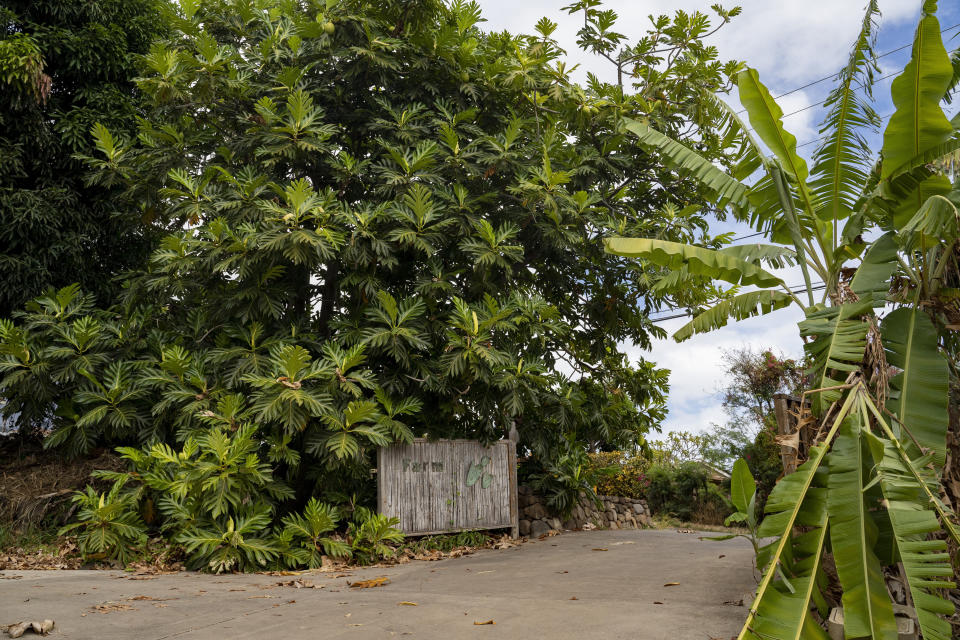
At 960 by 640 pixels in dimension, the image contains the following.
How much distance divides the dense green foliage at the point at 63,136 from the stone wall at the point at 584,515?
25.7ft

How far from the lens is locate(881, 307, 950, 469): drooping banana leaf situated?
450 cm

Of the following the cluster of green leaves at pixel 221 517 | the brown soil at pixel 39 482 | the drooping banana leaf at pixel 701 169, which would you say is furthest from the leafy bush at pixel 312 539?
the drooping banana leaf at pixel 701 169

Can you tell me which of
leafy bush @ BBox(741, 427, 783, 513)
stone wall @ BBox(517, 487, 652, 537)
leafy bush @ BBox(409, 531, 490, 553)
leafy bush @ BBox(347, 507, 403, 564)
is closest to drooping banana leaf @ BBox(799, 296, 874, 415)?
leafy bush @ BBox(347, 507, 403, 564)

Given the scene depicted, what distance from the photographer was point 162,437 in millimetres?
9250

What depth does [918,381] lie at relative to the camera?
468cm

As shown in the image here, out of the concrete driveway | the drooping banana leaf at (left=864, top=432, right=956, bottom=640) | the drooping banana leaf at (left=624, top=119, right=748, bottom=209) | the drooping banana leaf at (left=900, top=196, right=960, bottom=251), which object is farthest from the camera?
the drooping banana leaf at (left=624, top=119, right=748, bottom=209)

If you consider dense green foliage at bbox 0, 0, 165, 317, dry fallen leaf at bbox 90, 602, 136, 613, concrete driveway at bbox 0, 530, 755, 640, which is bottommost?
concrete driveway at bbox 0, 530, 755, 640

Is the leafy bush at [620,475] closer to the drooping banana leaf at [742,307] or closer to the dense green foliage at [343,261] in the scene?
the dense green foliage at [343,261]

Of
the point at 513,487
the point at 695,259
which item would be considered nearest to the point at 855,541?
the point at 695,259

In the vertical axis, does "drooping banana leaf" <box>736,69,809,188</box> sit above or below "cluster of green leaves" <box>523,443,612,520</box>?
above

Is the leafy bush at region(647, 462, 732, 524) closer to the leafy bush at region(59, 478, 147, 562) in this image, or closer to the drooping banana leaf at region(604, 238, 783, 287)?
the drooping banana leaf at region(604, 238, 783, 287)

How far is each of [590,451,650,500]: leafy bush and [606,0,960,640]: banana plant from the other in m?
7.80

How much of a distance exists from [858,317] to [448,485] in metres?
6.25

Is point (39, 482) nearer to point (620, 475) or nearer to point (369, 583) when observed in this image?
point (369, 583)
